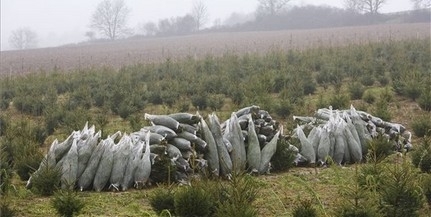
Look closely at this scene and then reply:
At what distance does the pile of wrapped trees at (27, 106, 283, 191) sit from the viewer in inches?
241

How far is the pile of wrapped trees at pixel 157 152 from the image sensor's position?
20.1 feet

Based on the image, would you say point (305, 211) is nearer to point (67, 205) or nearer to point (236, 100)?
point (67, 205)

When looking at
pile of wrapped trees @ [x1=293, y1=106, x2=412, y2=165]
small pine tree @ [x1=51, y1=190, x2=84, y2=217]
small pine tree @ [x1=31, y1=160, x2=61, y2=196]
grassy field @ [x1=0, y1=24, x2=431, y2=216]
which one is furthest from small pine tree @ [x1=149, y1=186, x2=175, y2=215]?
pile of wrapped trees @ [x1=293, y1=106, x2=412, y2=165]

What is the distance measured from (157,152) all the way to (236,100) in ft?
21.2

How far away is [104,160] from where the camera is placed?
6.18m

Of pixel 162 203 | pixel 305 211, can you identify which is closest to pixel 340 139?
pixel 305 211

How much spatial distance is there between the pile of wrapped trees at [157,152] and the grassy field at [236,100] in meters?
0.27

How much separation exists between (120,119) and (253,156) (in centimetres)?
589

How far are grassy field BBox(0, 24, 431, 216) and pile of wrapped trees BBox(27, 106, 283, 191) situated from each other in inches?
10.7

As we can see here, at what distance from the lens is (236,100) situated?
12.7 metres

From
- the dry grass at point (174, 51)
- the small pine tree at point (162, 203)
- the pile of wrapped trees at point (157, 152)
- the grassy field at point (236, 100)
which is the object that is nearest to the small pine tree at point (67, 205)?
the grassy field at point (236, 100)

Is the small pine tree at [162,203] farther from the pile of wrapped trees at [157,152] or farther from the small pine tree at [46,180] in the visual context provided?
the small pine tree at [46,180]

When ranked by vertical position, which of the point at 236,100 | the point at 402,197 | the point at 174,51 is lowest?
the point at 236,100

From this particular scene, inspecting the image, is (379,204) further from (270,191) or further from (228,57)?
(228,57)
